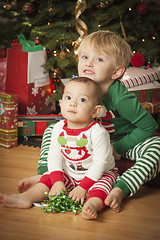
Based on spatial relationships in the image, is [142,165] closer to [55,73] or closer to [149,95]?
[149,95]

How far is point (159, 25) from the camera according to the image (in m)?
2.31

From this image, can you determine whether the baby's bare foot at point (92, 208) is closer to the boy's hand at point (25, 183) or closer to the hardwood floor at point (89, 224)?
the hardwood floor at point (89, 224)

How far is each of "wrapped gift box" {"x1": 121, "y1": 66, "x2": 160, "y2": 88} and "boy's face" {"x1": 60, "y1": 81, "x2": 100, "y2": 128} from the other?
85 centimetres

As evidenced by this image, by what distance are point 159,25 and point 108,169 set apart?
1448 mm

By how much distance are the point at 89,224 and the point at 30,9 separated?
5.60 feet

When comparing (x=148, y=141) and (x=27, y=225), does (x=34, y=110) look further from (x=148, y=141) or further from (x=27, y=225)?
(x=27, y=225)

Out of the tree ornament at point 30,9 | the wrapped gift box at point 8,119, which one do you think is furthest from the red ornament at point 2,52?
the wrapped gift box at point 8,119

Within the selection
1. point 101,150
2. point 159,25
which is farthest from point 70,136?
point 159,25

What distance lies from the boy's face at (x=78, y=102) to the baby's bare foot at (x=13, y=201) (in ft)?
1.08

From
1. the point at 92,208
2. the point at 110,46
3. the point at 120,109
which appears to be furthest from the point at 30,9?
the point at 92,208

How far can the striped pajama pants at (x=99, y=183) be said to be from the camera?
1133mm

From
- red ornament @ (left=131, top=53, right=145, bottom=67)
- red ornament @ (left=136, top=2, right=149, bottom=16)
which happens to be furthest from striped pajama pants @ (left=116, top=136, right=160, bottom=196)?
red ornament @ (left=136, top=2, right=149, bottom=16)

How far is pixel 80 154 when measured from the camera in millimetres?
1182

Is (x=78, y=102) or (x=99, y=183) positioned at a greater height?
(x=78, y=102)
